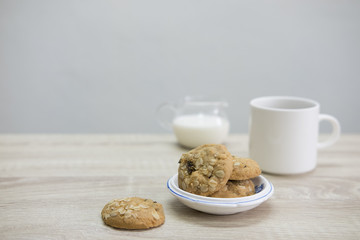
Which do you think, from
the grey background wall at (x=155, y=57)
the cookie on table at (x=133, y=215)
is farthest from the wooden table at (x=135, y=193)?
the grey background wall at (x=155, y=57)

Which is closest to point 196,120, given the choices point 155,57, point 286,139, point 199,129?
point 199,129

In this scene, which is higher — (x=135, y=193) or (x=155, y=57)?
(x=155, y=57)

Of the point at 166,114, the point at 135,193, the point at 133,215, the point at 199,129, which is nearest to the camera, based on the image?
the point at 133,215

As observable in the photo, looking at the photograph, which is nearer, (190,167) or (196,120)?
(190,167)

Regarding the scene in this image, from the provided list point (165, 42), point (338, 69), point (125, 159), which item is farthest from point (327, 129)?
point (125, 159)

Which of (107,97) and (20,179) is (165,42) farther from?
(20,179)

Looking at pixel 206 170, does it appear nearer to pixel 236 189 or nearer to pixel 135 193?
pixel 236 189

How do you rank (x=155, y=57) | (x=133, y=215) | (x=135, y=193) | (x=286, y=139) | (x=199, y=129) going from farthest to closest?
(x=155, y=57) < (x=199, y=129) < (x=286, y=139) < (x=135, y=193) < (x=133, y=215)

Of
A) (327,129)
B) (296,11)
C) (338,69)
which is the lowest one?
(327,129)
